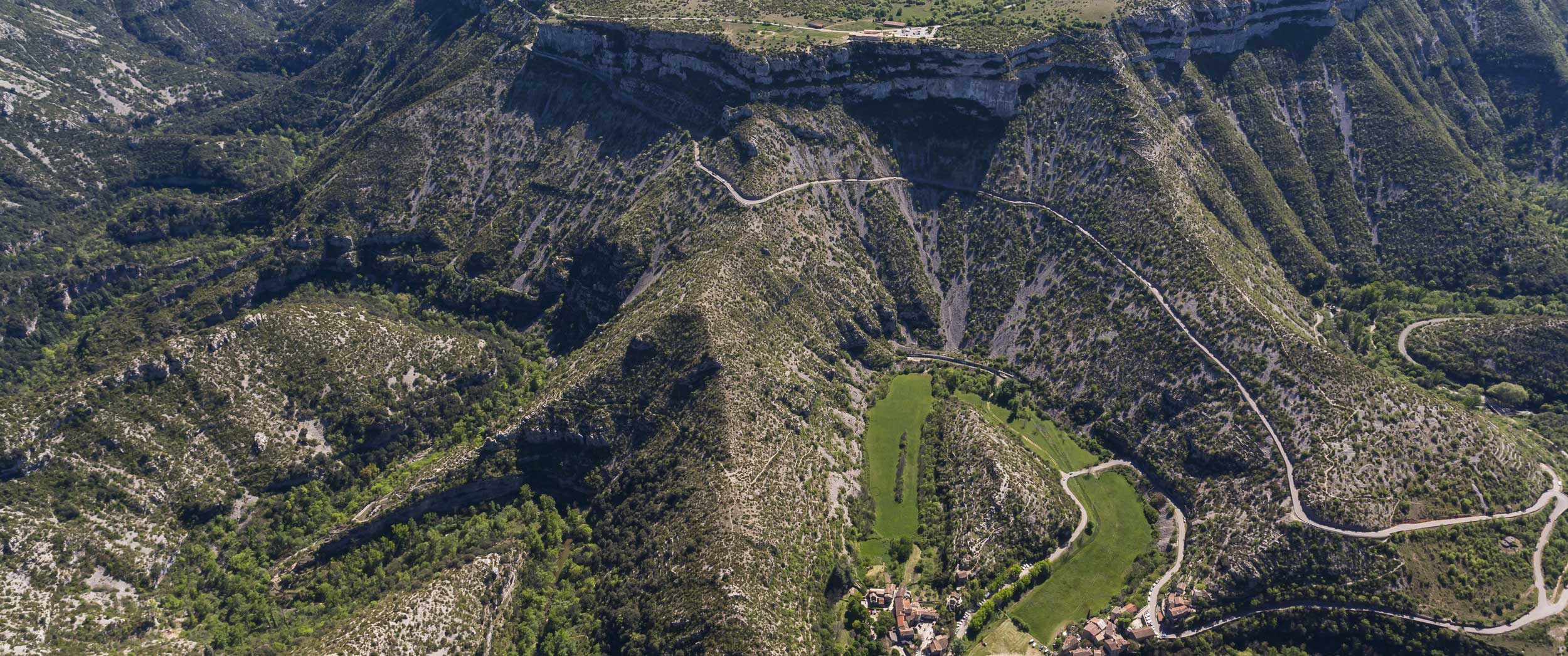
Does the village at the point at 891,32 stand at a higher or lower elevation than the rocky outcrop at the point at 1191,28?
lower

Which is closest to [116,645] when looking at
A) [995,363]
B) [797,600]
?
[797,600]

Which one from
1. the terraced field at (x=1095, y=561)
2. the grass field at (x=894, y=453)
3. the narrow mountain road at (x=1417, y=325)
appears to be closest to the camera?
the terraced field at (x=1095, y=561)

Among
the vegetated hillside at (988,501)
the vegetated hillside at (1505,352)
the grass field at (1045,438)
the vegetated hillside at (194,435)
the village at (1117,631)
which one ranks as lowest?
the vegetated hillside at (194,435)

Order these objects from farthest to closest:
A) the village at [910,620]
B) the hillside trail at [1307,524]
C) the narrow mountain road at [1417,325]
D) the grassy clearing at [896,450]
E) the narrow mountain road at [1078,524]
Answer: the narrow mountain road at [1417,325] < the grassy clearing at [896,450] < the narrow mountain road at [1078,524] < the village at [910,620] < the hillside trail at [1307,524]

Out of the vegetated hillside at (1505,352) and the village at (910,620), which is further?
the vegetated hillside at (1505,352)

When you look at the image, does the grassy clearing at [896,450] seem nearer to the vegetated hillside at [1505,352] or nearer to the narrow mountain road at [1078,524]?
the narrow mountain road at [1078,524]

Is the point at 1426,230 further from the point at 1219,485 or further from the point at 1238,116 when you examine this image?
the point at 1219,485

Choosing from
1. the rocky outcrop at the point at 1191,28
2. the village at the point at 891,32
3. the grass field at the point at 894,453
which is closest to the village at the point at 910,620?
the grass field at the point at 894,453
